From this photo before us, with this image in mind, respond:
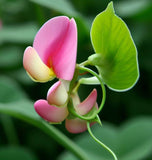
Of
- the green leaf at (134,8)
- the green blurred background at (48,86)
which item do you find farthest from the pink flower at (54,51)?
the green leaf at (134,8)

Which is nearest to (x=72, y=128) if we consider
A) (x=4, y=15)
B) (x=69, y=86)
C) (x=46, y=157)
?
(x=69, y=86)

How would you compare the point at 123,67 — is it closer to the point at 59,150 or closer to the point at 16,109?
the point at 16,109

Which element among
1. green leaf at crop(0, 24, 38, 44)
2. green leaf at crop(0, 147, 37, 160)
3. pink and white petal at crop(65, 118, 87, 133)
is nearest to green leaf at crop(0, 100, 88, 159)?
pink and white petal at crop(65, 118, 87, 133)

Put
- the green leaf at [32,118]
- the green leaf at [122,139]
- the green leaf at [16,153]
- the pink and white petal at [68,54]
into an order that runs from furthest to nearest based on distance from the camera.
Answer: the green leaf at [122,139], the green leaf at [16,153], the green leaf at [32,118], the pink and white petal at [68,54]

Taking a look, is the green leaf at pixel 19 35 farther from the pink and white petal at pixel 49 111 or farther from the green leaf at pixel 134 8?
the pink and white petal at pixel 49 111

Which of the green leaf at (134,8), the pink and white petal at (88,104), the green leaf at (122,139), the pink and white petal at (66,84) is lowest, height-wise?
the green leaf at (122,139)

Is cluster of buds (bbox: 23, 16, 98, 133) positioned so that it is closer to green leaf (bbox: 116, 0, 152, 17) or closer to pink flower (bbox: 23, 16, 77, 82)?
pink flower (bbox: 23, 16, 77, 82)

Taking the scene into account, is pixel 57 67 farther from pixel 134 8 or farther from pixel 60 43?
pixel 134 8

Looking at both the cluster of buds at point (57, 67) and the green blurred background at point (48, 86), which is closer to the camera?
the cluster of buds at point (57, 67)
